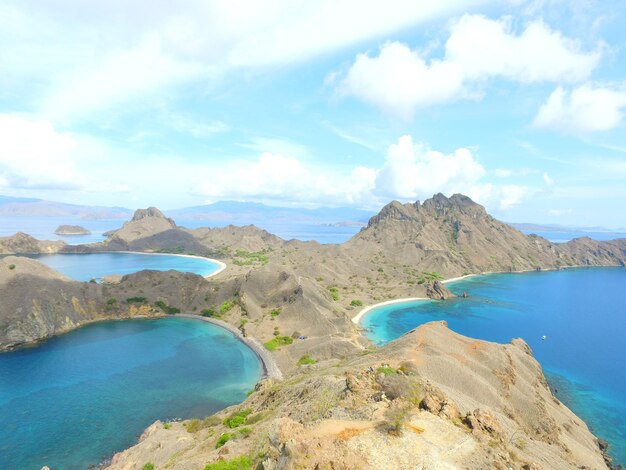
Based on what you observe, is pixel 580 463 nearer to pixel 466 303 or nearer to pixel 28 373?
pixel 28 373

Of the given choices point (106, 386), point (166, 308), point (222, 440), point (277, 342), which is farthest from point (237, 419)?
point (166, 308)

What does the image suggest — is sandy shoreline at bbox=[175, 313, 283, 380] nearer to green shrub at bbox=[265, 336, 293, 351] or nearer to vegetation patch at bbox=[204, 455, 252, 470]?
green shrub at bbox=[265, 336, 293, 351]

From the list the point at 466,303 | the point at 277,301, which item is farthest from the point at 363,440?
the point at 466,303

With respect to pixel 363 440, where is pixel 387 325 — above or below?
below

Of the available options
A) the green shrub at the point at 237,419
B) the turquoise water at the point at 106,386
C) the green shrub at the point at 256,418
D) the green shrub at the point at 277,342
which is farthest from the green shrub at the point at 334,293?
the green shrub at the point at 256,418

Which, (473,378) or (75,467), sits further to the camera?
(473,378)

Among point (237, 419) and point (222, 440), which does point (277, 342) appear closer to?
point (237, 419)

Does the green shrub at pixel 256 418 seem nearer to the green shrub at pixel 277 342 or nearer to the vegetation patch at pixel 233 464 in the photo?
the vegetation patch at pixel 233 464
